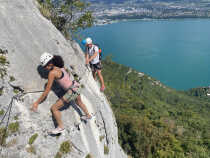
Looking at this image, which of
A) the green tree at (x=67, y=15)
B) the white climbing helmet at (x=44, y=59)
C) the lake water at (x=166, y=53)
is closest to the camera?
the white climbing helmet at (x=44, y=59)

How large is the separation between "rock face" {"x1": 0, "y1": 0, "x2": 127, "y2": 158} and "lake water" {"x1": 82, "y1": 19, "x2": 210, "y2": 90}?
239ft

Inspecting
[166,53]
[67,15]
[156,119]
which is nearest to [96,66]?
[67,15]

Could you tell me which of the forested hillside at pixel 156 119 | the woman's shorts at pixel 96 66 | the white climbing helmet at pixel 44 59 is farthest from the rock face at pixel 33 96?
the forested hillside at pixel 156 119

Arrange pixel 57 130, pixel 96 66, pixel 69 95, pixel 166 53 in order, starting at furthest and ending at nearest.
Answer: pixel 166 53, pixel 96 66, pixel 57 130, pixel 69 95

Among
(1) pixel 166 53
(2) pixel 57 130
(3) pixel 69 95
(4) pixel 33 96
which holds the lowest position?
(1) pixel 166 53

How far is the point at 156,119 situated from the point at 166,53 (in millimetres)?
64612

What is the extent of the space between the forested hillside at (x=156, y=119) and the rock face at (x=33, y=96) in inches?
447

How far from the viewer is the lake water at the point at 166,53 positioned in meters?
72.5

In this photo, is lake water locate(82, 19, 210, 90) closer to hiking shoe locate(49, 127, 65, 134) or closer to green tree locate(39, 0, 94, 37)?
green tree locate(39, 0, 94, 37)

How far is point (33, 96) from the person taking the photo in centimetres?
473

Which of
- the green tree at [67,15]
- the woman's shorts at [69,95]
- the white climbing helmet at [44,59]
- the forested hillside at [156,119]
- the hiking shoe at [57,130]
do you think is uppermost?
the green tree at [67,15]

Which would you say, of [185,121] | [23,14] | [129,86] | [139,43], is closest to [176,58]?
[139,43]

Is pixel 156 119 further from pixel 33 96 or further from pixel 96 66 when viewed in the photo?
pixel 33 96

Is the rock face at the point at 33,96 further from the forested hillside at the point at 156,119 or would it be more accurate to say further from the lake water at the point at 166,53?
the lake water at the point at 166,53
